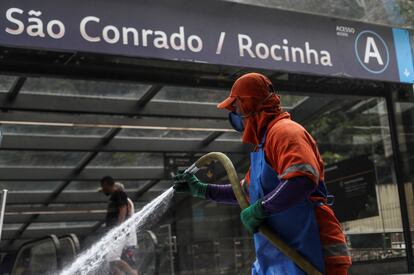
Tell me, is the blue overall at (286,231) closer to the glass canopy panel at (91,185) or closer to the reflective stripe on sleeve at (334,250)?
the reflective stripe on sleeve at (334,250)

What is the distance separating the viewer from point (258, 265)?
3.03 meters

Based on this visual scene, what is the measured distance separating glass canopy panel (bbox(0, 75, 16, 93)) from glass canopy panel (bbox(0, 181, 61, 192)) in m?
3.73

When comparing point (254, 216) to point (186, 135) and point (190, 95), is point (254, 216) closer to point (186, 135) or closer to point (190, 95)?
point (190, 95)

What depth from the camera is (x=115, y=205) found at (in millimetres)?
8586

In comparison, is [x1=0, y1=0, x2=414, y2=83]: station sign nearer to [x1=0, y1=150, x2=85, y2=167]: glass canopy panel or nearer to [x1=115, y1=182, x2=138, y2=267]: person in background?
[x1=115, y1=182, x2=138, y2=267]: person in background

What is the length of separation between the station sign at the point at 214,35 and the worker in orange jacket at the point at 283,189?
3223mm

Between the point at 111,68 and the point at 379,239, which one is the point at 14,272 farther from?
the point at 379,239

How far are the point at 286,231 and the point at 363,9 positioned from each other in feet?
20.1

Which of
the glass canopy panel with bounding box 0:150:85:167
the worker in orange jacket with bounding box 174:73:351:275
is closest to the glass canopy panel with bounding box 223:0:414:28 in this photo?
the worker in orange jacket with bounding box 174:73:351:275

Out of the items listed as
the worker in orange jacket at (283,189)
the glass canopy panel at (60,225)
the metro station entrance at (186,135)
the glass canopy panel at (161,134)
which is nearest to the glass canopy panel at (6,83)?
the metro station entrance at (186,135)

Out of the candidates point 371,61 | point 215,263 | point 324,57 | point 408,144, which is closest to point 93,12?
point 324,57

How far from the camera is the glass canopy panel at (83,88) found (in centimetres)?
811

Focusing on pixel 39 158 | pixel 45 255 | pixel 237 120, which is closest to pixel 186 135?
pixel 39 158

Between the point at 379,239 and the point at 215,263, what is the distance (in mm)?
3121
